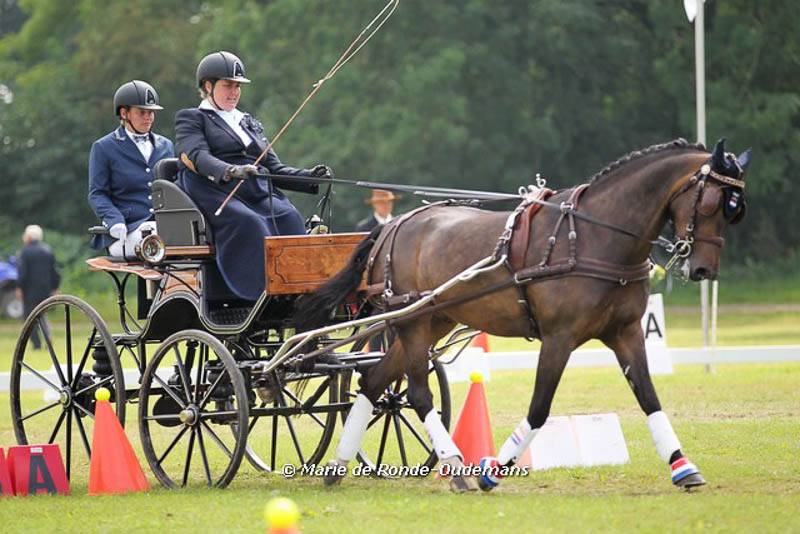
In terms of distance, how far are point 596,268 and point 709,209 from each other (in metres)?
0.67

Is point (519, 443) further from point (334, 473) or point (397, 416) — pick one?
point (397, 416)

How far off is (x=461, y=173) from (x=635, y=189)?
2449 cm

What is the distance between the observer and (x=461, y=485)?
828 cm

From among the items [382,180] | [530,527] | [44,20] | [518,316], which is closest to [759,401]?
[518,316]

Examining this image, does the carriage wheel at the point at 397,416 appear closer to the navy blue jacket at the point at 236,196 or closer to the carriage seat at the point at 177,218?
the navy blue jacket at the point at 236,196

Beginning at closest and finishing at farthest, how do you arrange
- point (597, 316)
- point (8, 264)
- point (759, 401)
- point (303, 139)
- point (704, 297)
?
point (597, 316) < point (759, 401) < point (704, 297) < point (8, 264) < point (303, 139)

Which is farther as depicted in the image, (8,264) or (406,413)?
(8,264)

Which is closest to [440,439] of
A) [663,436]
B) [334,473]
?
[334,473]

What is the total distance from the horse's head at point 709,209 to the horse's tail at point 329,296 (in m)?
2.09

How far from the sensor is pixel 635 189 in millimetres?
7969

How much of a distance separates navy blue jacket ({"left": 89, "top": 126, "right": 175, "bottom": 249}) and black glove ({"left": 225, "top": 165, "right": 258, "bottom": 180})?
4.49 ft

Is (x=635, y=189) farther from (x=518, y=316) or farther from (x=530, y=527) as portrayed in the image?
(x=530, y=527)

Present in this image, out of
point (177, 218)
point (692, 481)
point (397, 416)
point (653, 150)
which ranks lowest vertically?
point (692, 481)

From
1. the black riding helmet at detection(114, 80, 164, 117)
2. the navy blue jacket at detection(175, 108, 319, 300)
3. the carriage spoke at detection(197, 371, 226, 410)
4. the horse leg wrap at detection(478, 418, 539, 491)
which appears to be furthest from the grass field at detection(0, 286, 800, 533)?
the black riding helmet at detection(114, 80, 164, 117)
